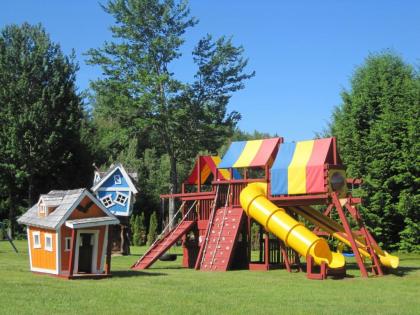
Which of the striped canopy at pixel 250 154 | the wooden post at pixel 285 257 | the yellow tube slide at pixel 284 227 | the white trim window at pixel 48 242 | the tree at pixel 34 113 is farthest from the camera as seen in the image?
the tree at pixel 34 113

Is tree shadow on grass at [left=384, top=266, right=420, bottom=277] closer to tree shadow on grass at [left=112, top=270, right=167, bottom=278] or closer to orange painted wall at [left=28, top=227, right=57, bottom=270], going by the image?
tree shadow on grass at [left=112, top=270, right=167, bottom=278]

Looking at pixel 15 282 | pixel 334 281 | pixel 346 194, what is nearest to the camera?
pixel 15 282

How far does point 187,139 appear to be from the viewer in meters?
43.3

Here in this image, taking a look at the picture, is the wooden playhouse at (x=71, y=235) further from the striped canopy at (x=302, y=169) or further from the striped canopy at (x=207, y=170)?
the striped canopy at (x=207, y=170)

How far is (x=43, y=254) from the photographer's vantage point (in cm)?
1894

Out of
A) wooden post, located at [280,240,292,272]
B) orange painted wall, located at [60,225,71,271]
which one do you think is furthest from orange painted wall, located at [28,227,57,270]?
wooden post, located at [280,240,292,272]

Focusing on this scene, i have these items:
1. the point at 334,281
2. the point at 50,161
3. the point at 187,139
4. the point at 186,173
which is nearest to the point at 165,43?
the point at 187,139

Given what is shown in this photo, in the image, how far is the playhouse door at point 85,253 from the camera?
18.8m

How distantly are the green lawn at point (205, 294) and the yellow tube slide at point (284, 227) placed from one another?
2.94 ft

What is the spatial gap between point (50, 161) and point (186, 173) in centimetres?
1440

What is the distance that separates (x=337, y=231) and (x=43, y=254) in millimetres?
10573

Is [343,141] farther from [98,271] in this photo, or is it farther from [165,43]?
[98,271]

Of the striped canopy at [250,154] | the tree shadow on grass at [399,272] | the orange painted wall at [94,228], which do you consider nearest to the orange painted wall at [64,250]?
the orange painted wall at [94,228]

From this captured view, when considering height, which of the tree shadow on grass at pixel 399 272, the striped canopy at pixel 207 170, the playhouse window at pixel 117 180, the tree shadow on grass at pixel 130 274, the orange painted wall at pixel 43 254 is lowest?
the tree shadow on grass at pixel 399 272
